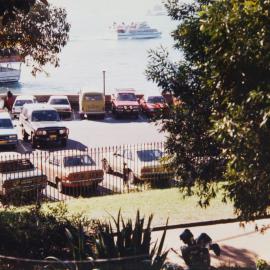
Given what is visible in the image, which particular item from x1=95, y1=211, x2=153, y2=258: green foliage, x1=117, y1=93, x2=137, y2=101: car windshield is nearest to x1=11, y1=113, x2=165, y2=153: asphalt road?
x1=117, y1=93, x2=137, y2=101: car windshield

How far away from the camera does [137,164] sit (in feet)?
61.8

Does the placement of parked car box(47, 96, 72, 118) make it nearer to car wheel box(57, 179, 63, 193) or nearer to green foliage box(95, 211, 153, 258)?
car wheel box(57, 179, 63, 193)

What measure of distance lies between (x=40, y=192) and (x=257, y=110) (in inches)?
448

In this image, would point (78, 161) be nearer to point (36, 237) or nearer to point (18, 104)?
point (36, 237)

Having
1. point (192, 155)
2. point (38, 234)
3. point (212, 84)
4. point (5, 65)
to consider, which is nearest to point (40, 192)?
point (38, 234)

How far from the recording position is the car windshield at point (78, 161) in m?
18.2

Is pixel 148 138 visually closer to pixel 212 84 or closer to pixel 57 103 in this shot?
pixel 57 103

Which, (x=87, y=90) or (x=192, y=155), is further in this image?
(x=87, y=90)

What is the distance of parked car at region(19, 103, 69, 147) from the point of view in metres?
26.0

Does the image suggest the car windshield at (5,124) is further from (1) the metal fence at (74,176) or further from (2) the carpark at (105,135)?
(1) the metal fence at (74,176)

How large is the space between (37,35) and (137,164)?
644 centimetres

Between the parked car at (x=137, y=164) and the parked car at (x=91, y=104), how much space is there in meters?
13.6

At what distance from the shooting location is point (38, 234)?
10328mm

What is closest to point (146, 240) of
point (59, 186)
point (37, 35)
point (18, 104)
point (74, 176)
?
point (74, 176)
